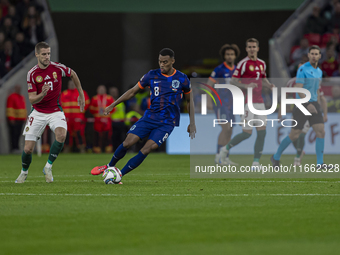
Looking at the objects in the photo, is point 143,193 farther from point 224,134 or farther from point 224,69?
point 224,69

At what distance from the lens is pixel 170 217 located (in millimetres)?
5648

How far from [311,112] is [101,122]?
978 centimetres

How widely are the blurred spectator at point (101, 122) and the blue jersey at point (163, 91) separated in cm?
1058

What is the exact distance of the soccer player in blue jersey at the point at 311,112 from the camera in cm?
1088

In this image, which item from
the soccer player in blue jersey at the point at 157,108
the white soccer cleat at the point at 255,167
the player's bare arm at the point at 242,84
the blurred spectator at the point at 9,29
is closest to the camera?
the soccer player in blue jersey at the point at 157,108

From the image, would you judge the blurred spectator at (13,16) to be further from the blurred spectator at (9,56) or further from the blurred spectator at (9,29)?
the blurred spectator at (9,56)

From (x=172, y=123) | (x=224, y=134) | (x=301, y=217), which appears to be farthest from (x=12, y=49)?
(x=301, y=217)

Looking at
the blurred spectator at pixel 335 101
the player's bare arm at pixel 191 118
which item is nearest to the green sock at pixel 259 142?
the player's bare arm at pixel 191 118

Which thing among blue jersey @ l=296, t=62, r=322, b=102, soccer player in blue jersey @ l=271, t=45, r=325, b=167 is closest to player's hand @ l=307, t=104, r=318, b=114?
soccer player in blue jersey @ l=271, t=45, r=325, b=167

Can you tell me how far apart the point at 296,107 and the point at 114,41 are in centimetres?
1498

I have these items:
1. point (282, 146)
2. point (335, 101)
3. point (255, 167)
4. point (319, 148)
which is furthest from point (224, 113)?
point (335, 101)

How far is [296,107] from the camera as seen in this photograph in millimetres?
10938

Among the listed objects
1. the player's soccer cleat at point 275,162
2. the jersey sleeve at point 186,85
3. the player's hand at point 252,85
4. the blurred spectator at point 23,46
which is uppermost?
the blurred spectator at point 23,46

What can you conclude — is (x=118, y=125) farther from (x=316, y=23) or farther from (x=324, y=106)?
(x=324, y=106)
